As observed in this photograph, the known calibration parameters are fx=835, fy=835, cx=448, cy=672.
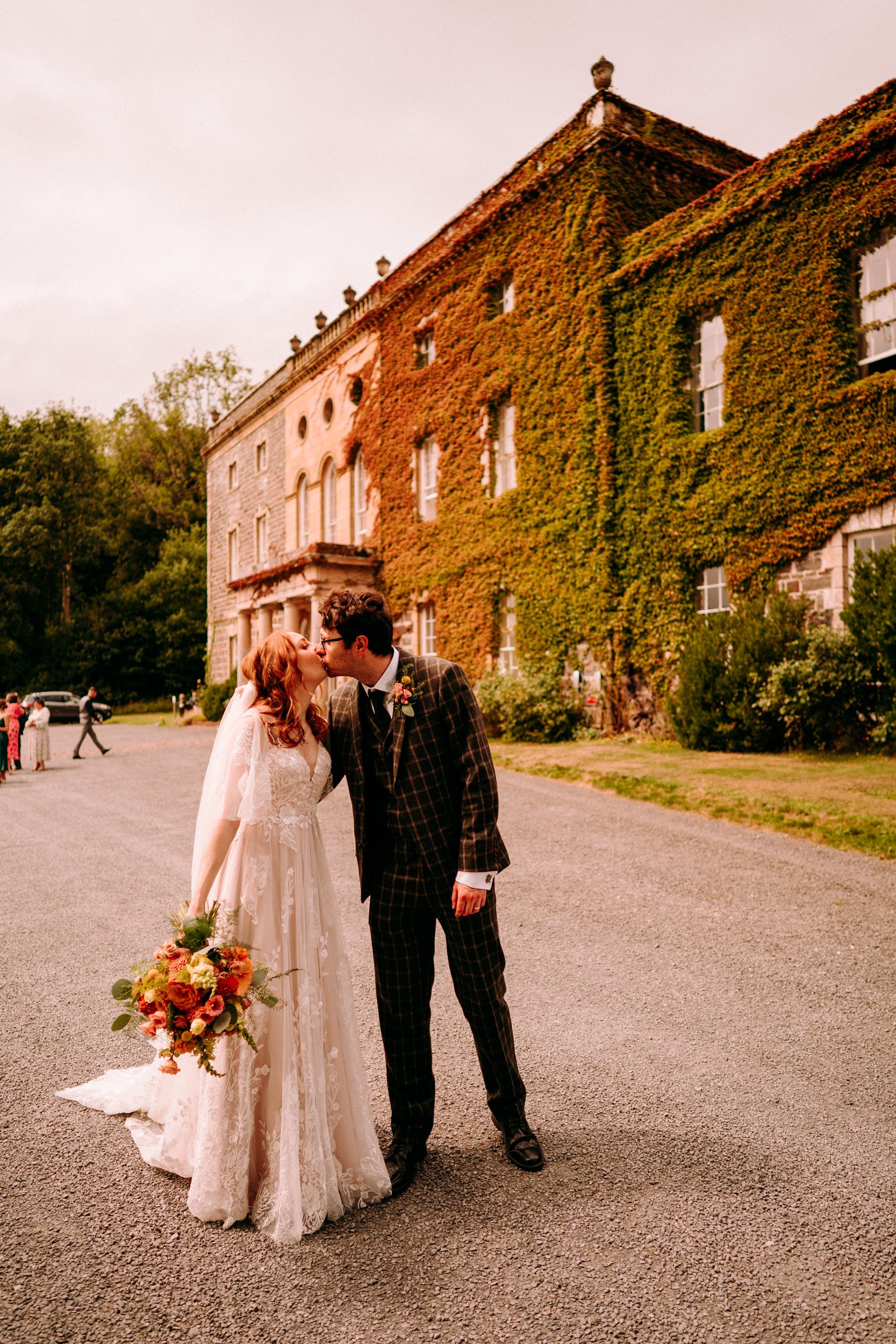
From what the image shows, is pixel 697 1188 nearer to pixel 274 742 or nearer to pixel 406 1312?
pixel 406 1312

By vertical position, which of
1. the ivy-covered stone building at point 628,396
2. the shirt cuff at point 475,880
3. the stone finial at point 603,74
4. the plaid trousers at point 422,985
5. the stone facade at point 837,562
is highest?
the stone finial at point 603,74

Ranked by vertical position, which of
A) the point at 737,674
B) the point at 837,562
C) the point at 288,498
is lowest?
the point at 737,674

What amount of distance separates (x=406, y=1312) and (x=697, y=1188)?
3.76ft

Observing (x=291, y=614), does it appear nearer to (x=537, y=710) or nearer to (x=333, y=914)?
(x=537, y=710)

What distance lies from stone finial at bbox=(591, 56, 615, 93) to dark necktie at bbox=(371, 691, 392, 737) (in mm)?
17325

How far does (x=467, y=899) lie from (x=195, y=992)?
40.2 inches

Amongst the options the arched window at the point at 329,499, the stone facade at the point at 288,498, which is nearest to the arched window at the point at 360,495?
the stone facade at the point at 288,498

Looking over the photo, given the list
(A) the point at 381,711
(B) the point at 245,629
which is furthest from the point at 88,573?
(A) the point at 381,711

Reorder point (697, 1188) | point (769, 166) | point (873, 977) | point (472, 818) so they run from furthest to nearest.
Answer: point (769, 166), point (873, 977), point (472, 818), point (697, 1188)

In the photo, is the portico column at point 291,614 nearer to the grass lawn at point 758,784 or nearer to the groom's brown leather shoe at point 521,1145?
the grass lawn at point 758,784

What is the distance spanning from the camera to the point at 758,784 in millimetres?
9797

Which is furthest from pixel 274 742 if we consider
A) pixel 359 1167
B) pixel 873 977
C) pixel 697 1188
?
pixel 873 977

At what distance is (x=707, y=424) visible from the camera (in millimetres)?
14758

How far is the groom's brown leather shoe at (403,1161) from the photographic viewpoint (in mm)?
3049
